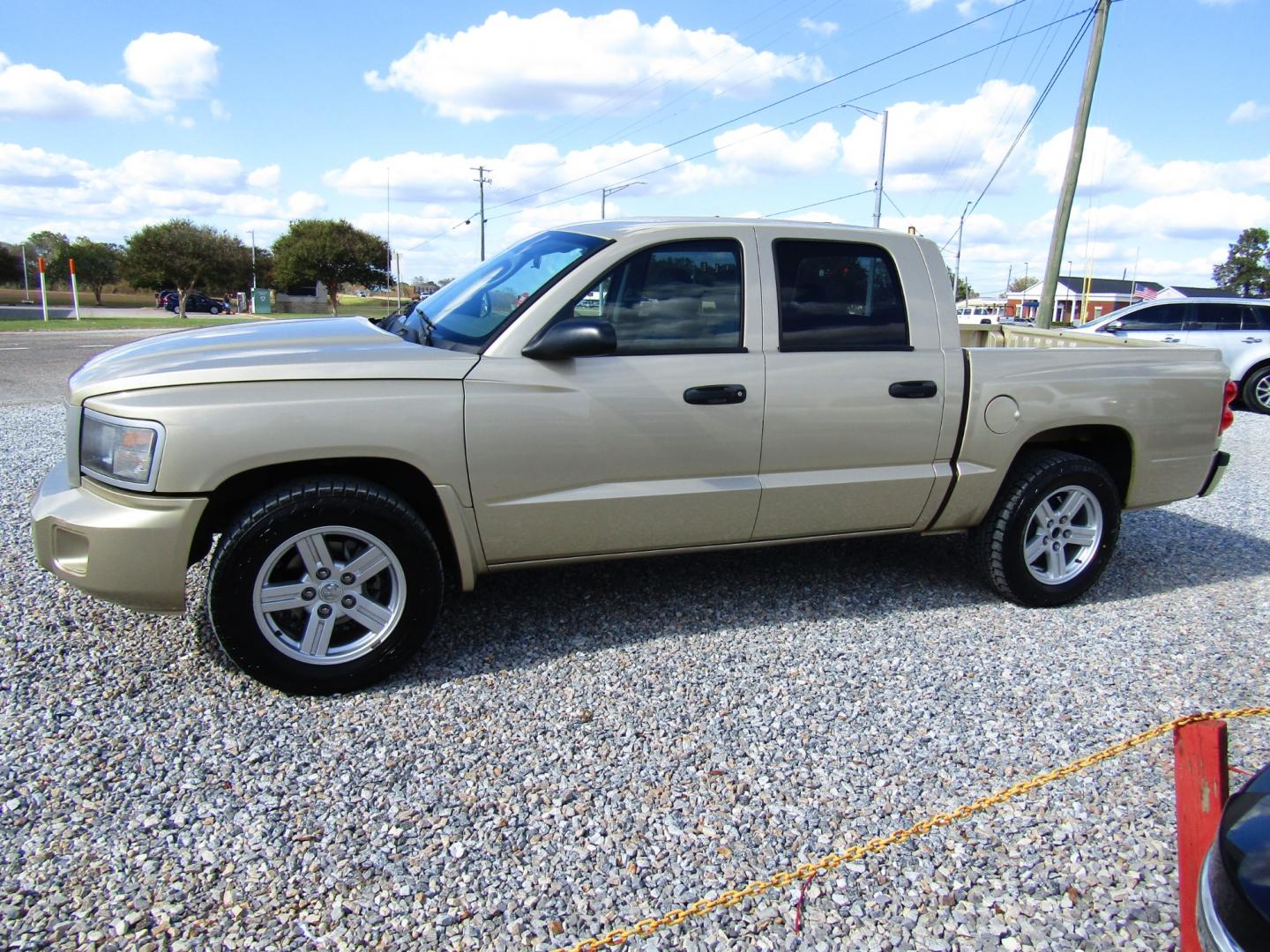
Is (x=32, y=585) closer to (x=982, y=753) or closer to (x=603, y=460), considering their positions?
(x=603, y=460)

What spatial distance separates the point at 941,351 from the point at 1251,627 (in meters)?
2.07

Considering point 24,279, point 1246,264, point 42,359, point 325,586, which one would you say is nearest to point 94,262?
point 24,279

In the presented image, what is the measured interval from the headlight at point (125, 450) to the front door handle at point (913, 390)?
2.89 meters

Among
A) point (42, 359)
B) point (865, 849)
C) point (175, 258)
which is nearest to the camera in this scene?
point (865, 849)

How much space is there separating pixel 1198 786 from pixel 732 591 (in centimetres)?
239

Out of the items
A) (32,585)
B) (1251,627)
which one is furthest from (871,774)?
(32,585)

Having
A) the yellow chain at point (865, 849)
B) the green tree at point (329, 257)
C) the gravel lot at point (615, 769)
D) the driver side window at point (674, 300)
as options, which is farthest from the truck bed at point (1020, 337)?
the green tree at point (329, 257)

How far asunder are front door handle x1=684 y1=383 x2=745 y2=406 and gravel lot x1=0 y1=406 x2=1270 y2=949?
106 centimetres

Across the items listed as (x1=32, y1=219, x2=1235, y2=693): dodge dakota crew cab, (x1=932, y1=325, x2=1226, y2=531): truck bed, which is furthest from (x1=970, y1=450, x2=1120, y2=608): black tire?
(x1=932, y1=325, x2=1226, y2=531): truck bed

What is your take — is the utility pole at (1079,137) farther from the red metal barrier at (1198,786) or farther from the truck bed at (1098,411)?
the red metal barrier at (1198,786)

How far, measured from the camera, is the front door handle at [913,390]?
3846 millimetres

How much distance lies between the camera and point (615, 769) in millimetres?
2857

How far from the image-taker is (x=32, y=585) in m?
4.15

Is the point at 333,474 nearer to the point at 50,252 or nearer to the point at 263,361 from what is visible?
the point at 263,361
